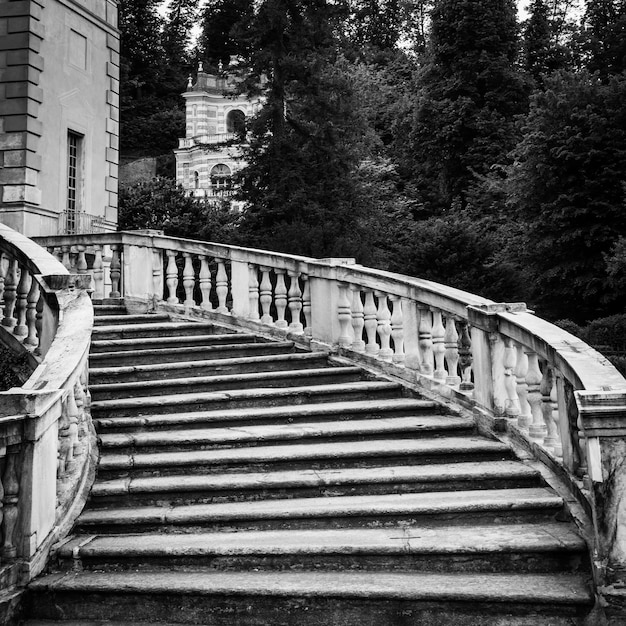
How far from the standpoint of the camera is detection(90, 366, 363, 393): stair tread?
7066 mm

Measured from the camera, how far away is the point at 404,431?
20.3ft

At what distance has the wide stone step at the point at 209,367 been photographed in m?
7.42

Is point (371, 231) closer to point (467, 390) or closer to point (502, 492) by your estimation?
point (467, 390)

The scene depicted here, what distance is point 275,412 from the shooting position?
6.55 m

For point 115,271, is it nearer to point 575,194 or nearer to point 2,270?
point 2,270

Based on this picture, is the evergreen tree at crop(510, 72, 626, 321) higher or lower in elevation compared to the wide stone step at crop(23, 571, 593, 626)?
higher

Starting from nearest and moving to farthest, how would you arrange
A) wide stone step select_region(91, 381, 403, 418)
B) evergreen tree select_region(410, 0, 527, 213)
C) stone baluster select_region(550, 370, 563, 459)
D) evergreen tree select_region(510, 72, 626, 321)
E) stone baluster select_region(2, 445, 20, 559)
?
stone baluster select_region(2, 445, 20, 559), stone baluster select_region(550, 370, 563, 459), wide stone step select_region(91, 381, 403, 418), evergreen tree select_region(510, 72, 626, 321), evergreen tree select_region(410, 0, 527, 213)

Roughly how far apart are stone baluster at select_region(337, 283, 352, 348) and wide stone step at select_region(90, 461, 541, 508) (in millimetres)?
2882

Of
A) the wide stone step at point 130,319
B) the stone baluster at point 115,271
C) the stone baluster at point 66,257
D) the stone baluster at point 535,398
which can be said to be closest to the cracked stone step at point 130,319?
the wide stone step at point 130,319

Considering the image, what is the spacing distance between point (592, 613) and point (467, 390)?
10.1 ft

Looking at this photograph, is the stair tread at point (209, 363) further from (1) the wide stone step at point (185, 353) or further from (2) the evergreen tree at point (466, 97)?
(2) the evergreen tree at point (466, 97)

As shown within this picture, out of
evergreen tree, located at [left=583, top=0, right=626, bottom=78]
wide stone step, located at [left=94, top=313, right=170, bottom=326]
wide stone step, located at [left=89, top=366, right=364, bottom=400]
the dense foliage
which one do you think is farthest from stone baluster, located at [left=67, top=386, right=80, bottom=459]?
evergreen tree, located at [left=583, top=0, right=626, bottom=78]

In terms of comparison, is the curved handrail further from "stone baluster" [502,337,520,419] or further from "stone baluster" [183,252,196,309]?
"stone baluster" [502,337,520,419]

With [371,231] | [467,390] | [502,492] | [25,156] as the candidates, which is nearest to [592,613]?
[502,492]
